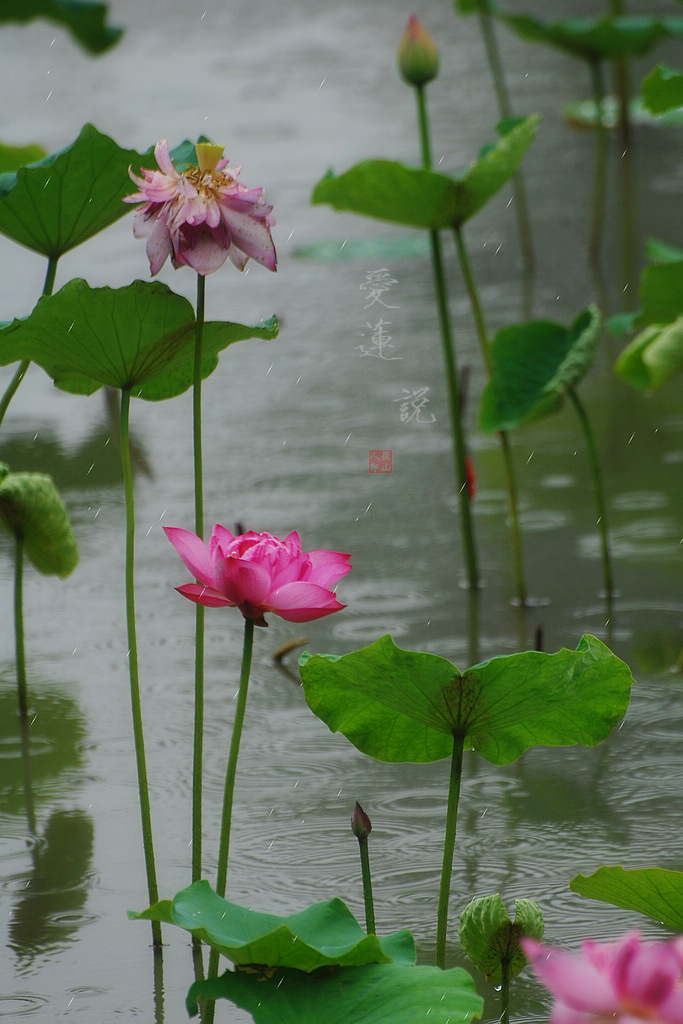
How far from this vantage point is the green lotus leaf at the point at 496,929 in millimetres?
877

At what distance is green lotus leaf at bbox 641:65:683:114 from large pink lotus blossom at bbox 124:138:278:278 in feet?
2.43

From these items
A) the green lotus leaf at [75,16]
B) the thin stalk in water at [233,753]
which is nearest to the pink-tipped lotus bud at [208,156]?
the thin stalk in water at [233,753]

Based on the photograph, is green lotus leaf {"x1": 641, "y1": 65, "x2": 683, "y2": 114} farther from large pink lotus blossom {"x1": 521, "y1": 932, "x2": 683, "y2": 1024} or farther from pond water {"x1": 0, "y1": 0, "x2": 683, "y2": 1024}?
large pink lotus blossom {"x1": 521, "y1": 932, "x2": 683, "y2": 1024}

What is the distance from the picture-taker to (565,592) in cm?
192

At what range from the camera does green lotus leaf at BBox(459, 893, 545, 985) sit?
0.88 metres

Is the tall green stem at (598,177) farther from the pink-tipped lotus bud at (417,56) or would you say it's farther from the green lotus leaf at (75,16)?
the pink-tipped lotus bud at (417,56)

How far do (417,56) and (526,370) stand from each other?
49 cm

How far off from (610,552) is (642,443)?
46 cm

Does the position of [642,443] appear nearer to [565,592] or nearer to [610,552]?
[610,552]

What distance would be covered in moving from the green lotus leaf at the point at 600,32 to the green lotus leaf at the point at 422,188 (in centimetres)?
148

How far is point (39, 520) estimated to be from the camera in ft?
5.10

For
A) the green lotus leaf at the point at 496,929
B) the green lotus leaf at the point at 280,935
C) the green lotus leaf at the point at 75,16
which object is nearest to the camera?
the green lotus leaf at the point at 280,935

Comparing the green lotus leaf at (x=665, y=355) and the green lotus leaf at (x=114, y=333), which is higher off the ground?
the green lotus leaf at (x=114, y=333)

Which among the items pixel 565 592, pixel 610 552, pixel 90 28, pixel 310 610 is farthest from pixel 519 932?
pixel 90 28
